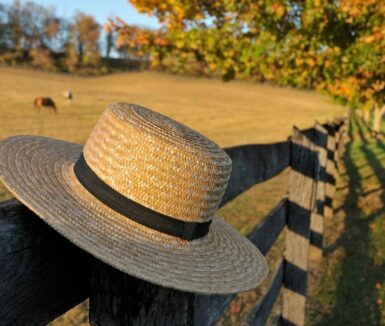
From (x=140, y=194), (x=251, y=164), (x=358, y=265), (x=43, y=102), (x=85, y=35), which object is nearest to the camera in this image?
(x=140, y=194)

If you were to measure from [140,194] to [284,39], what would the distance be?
25.3 feet

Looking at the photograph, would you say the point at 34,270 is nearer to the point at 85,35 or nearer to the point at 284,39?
the point at 284,39

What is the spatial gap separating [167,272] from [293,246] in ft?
9.82

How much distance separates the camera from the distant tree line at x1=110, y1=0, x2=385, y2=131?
7684 mm

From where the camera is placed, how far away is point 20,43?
111 meters

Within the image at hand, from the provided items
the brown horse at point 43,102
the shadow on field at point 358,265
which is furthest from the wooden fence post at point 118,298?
the brown horse at point 43,102

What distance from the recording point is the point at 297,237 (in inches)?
164

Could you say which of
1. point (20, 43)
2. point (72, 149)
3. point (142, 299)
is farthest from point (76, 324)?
point (20, 43)

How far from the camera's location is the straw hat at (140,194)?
4.44 feet

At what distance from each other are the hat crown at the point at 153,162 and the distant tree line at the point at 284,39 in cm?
639

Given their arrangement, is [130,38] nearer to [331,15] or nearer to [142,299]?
[331,15]

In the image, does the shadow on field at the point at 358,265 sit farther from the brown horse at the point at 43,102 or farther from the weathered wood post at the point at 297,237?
the brown horse at the point at 43,102

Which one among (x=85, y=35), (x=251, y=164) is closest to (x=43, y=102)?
(x=251, y=164)

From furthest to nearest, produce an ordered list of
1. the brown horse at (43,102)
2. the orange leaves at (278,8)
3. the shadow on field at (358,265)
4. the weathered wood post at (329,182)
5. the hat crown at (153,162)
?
the brown horse at (43,102) < the weathered wood post at (329,182) < the orange leaves at (278,8) < the shadow on field at (358,265) < the hat crown at (153,162)
